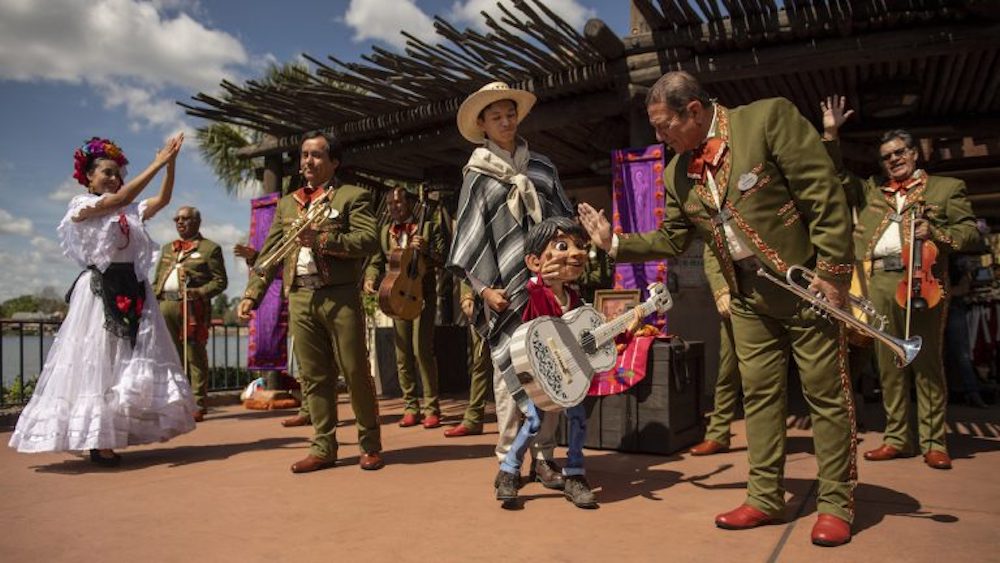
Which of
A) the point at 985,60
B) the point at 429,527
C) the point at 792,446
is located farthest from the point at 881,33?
the point at 429,527

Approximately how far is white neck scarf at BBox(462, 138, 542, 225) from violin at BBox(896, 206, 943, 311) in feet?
7.81

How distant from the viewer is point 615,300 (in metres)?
6.05

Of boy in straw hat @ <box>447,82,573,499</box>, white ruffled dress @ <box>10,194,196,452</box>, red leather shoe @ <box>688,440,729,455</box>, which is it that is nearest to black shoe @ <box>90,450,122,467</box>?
white ruffled dress @ <box>10,194,196,452</box>

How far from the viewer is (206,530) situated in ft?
10.4

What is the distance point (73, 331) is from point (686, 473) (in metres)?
4.19

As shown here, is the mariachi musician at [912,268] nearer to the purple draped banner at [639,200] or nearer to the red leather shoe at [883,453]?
the red leather shoe at [883,453]

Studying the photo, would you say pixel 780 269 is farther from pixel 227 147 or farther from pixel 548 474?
pixel 227 147

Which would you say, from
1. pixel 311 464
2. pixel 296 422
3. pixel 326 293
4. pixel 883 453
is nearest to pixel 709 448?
pixel 883 453

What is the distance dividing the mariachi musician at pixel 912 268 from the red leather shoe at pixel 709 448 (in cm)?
91

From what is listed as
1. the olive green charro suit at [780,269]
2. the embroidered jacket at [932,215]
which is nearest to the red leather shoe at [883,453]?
the embroidered jacket at [932,215]

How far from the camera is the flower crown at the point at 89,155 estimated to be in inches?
199

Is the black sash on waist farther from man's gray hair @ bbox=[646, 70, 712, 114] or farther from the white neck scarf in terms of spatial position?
man's gray hair @ bbox=[646, 70, 712, 114]

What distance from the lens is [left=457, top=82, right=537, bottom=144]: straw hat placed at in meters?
3.91

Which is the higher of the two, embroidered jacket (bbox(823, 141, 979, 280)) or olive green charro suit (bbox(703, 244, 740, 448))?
embroidered jacket (bbox(823, 141, 979, 280))
